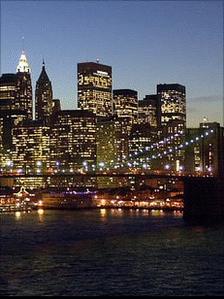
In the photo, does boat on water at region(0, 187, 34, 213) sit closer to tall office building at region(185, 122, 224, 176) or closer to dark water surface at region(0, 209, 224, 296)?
tall office building at region(185, 122, 224, 176)

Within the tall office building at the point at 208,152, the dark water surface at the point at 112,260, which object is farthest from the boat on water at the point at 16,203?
the dark water surface at the point at 112,260

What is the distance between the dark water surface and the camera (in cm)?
2742

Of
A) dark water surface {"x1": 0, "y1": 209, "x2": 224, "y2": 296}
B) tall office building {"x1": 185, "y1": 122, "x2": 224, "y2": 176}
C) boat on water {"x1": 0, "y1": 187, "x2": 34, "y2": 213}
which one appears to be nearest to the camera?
dark water surface {"x1": 0, "y1": 209, "x2": 224, "y2": 296}

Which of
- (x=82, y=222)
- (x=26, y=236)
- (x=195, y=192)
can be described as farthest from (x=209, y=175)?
(x=26, y=236)

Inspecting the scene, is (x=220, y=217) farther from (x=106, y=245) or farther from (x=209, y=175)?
(x=106, y=245)

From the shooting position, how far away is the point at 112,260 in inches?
1359

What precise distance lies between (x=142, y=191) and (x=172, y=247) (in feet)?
187

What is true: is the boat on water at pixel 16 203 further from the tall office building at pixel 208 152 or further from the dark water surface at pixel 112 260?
the dark water surface at pixel 112 260

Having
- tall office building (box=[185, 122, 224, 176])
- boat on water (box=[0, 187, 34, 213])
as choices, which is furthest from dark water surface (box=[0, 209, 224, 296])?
boat on water (box=[0, 187, 34, 213])

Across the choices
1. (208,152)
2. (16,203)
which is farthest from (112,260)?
(16,203)

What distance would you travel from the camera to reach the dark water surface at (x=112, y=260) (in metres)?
27.4

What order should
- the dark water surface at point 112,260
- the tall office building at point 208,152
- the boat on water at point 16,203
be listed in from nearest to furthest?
the dark water surface at point 112,260 < the tall office building at point 208,152 < the boat on water at point 16,203

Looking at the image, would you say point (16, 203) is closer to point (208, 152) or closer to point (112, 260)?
point (208, 152)

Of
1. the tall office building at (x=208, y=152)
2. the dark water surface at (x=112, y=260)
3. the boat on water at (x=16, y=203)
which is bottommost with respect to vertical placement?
the dark water surface at (x=112, y=260)
